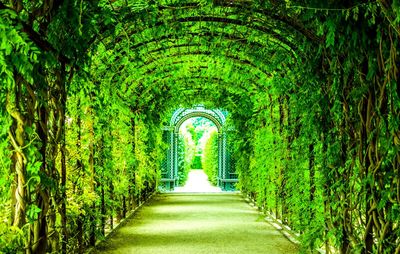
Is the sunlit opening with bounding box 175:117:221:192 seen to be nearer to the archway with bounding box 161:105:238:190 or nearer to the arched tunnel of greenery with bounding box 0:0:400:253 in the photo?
the archway with bounding box 161:105:238:190

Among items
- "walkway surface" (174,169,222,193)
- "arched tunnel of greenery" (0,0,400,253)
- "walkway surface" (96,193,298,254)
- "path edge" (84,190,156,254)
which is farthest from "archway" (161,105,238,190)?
"arched tunnel of greenery" (0,0,400,253)

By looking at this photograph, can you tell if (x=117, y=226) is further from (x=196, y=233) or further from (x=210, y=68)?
(x=210, y=68)

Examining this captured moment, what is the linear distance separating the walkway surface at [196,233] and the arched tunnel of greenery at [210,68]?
577mm

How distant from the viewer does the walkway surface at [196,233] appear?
7.13m

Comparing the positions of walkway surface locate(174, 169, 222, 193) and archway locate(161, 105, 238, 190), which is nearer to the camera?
archway locate(161, 105, 238, 190)

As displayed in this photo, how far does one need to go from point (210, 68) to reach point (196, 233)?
2771 millimetres

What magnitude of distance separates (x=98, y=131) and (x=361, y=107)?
12.9ft

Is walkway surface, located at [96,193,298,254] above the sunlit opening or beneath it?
beneath

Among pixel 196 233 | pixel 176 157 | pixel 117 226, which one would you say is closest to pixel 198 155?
pixel 176 157

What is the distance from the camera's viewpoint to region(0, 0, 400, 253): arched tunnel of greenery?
332 centimetres

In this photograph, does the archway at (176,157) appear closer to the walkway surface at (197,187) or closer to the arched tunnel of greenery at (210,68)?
the walkway surface at (197,187)

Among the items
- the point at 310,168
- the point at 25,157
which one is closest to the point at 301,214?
the point at 310,168

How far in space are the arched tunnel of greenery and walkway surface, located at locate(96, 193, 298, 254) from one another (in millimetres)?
577

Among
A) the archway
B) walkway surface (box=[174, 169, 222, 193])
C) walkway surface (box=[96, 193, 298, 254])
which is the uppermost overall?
the archway
